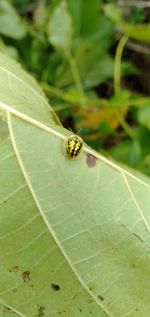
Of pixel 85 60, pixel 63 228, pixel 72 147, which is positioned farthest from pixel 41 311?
pixel 85 60

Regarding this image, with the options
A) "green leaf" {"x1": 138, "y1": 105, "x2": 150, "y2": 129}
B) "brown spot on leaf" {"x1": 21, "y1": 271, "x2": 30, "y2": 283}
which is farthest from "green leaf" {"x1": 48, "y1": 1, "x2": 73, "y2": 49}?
"brown spot on leaf" {"x1": 21, "y1": 271, "x2": 30, "y2": 283}

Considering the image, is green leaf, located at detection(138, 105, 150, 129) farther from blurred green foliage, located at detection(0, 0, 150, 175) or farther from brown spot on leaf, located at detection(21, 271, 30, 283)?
brown spot on leaf, located at detection(21, 271, 30, 283)

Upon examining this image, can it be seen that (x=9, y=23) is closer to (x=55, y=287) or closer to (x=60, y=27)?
(x=60, y=27)

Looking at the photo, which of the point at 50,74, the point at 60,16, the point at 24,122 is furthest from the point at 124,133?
the point at 24,122

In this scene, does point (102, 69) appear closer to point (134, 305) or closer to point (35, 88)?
point (35, 88)

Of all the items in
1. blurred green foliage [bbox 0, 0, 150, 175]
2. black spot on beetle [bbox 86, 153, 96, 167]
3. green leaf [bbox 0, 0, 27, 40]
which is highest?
black spot on beetle [bbox 86, 153, 96, 167]
